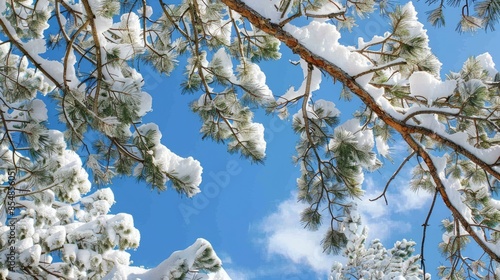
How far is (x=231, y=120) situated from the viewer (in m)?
3.87

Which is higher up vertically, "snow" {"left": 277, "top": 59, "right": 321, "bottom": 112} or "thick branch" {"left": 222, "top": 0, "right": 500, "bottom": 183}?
"snow" {"left": 277, "top": 59, "right": 321, "bottom": 112}

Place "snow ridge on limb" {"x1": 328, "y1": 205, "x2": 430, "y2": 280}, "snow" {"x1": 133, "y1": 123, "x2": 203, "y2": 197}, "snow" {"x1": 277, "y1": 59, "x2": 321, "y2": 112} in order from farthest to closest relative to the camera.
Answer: "snow ridge on limb" {"x1": 328, "y1": 205, "x2": 430, "y2": 280}
"snow" {"x1": 133, "y1": 123, "x2": 203, "y2": 197}
"snow" {"x1": 277, "y1": 59, "x2": 321, "y2": 112}

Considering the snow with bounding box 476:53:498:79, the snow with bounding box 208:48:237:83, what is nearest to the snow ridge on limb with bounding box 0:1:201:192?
the snow with bounding box 208:48:237:83

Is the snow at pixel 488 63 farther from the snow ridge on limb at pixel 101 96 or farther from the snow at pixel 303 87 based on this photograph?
the snow ridge on limb at pixel 101 96

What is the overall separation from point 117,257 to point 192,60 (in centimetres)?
191

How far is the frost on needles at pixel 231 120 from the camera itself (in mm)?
2514

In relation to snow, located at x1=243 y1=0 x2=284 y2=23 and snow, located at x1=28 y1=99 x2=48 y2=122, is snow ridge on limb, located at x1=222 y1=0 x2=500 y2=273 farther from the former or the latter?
snow, located at x1=28 y1=99 x2=48 y2=122

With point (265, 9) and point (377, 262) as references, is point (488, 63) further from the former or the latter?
point (377, 262)

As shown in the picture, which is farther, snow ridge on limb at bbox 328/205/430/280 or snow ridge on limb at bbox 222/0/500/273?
snow ridge on limb at bbox 328/205/430/280

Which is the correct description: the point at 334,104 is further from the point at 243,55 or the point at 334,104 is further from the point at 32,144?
the point at 32,144

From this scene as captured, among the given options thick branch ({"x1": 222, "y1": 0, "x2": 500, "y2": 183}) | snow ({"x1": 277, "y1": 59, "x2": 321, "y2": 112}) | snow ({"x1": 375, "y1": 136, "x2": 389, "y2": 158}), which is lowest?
thick branch ({"x1": 222, "y1": 0, "x2": 500, "y2": 183})

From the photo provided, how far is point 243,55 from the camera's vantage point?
13.3 feet

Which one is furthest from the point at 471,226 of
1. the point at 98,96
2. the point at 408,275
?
the point at 408,275

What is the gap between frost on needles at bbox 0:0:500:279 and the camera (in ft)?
8.25
